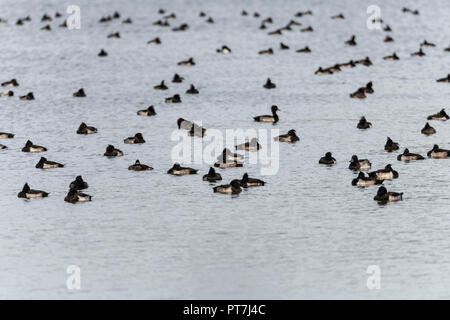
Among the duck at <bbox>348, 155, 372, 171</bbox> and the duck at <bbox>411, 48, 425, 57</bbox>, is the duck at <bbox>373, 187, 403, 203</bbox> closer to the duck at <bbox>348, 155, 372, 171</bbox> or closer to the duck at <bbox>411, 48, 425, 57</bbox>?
the duck at <bbox>348, 155, 372, 171</bbox>

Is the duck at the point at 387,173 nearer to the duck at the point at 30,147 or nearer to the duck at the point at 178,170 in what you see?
the duck at the point at 178,170

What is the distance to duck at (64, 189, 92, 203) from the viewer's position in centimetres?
5249

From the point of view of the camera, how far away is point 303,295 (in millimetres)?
39281

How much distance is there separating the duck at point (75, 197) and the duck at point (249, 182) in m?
7.66

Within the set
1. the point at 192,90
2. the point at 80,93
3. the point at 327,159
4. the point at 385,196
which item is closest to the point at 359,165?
the point at 327,159

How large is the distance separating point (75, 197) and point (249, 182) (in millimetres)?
8755

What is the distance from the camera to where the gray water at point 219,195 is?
41500mm

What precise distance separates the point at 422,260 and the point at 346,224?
224 inches

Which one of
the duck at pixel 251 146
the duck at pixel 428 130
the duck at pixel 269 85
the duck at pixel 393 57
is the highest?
the duck at pixel 393 57

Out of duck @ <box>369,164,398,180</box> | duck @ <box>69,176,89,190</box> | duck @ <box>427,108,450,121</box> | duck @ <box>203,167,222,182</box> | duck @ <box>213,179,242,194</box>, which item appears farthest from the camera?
duck @ <box>427,108,450,121</box>

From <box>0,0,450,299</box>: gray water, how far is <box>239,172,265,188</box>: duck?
0.51m

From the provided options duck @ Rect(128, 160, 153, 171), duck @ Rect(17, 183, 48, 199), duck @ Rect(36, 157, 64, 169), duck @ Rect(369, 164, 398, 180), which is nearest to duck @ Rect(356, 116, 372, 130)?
duck @ Rect(369, 164, 398, 180)

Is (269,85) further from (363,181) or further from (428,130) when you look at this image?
(363,181)

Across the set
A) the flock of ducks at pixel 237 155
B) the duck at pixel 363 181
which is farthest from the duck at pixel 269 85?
the duck at pixel 363 181
